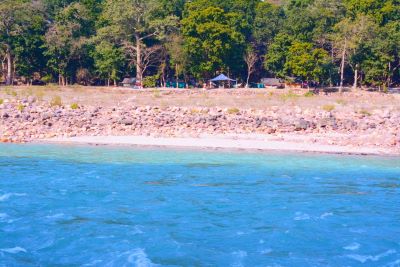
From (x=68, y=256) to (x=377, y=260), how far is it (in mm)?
6428

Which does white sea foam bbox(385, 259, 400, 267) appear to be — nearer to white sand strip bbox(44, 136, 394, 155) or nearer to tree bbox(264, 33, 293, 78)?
white sand strip bbox(44, 136, 394, 155)

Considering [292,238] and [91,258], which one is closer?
[91,258]

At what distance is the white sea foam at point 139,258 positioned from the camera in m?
10.4

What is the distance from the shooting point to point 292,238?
11977mm

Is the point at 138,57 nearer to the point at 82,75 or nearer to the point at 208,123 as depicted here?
the point at 82,75

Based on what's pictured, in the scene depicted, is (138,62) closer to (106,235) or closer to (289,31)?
(289,31)

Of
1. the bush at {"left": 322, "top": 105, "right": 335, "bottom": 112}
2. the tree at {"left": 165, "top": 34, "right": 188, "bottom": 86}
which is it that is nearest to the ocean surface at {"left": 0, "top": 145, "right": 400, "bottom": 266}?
the bush at {"left": 322, "top": 105, "right": 335, "bottom": 112}

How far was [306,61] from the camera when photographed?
49.6 m

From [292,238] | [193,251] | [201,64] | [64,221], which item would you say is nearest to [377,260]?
[292,238]

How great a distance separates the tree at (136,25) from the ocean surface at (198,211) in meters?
31.6

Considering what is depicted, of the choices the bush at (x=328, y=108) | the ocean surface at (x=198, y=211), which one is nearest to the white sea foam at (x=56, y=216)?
the ocean surface at (x=198, y=211)

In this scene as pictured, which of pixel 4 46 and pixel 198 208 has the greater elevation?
pixel 4 46

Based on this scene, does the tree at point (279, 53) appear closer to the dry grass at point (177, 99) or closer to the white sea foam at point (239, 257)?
the dry grass at point (177, 99)

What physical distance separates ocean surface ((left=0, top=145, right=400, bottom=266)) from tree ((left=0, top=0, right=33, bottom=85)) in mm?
32387
